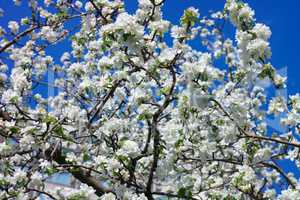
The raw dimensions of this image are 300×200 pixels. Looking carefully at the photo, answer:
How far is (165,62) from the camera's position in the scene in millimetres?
3826

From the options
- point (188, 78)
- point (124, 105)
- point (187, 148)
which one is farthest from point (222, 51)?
point (188, 78)

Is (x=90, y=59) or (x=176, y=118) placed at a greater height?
(x=90, y=59)

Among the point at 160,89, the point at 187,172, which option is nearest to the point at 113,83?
the point at 160,89

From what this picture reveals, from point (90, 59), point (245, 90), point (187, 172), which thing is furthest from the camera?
point (90, 59)

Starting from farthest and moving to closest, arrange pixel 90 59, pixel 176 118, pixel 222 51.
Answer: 1. pixel 222 51
2. pixel 90 59
3. pixel 176 118

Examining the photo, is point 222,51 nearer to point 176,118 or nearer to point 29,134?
point 176,118

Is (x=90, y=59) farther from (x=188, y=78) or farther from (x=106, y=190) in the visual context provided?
(x=188, y=78)

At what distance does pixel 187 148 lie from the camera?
4.34 metres

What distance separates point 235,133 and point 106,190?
4.31 ft

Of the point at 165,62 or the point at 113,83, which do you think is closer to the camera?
the point at 165,62

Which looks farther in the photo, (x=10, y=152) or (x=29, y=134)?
(x=10, y=152)

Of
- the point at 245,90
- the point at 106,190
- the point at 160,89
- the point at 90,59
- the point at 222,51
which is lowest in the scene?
the point at 106,190

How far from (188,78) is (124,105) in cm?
166

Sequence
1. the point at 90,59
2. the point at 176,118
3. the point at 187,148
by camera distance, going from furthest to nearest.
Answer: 1. the point at 90,59
2. the point at 187,148
3. the point at 176,118
